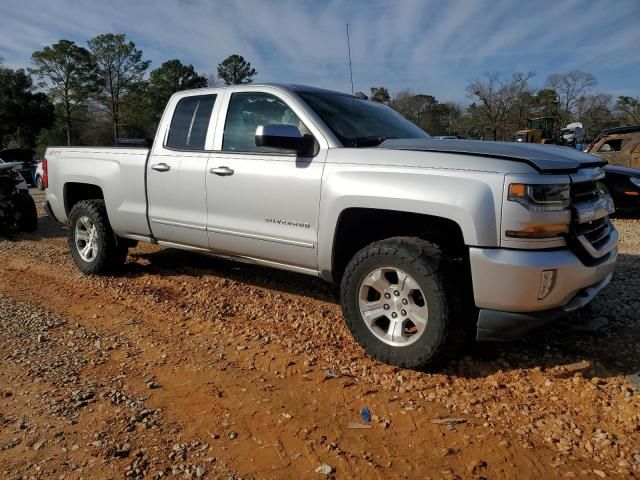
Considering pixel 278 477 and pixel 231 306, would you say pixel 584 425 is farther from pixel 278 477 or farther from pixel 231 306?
pixel 231 306

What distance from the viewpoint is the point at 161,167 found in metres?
4.69

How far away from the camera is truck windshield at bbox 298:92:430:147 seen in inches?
152

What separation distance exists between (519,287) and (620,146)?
1047 centimetres

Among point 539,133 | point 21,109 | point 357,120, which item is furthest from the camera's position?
point 21,109

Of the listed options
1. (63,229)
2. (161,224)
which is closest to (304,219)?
(161,224)

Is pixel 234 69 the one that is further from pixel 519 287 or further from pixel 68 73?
pixel 519 287

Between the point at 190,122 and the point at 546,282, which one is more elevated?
the point at 190,122

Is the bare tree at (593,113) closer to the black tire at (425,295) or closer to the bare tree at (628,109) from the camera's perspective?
the bare tree at (628,109)

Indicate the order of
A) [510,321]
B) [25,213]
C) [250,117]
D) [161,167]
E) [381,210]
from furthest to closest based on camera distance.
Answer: [25,213] → [161,167] → [250,117] → [381,210] → [510,321]

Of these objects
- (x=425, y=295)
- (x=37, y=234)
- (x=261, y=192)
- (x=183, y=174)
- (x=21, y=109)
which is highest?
(x=21, y=109)

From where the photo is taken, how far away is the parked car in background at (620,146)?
10586 mm

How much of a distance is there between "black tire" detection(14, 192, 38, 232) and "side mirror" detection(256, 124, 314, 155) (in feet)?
22.7

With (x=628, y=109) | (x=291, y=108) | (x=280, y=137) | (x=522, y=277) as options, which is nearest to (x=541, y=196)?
(x=522, y=277)

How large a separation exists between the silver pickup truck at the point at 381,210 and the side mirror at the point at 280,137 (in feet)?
0.04
